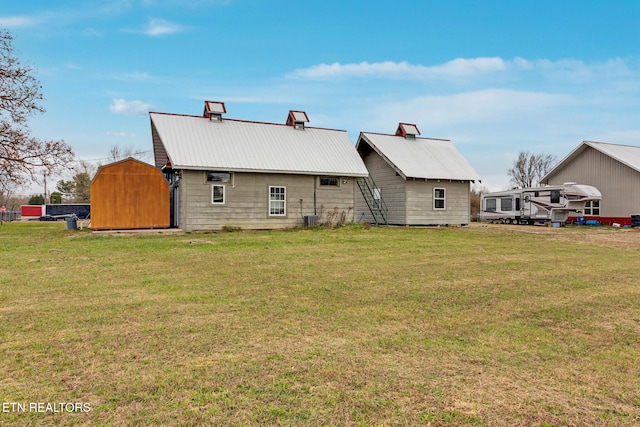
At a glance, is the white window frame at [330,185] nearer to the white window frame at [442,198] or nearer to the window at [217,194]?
the window at [217,194]

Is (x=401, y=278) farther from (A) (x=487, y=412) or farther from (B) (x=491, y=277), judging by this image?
(A) (x=487, y=412)

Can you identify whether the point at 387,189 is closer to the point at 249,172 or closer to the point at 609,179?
the point at 249,172

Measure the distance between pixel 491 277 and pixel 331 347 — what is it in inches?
196

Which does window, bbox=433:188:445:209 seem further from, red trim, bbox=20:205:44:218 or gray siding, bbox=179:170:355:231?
red trim, bbox=20:205:44:218

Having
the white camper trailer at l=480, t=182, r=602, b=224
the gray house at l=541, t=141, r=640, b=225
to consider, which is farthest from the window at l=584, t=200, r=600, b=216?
the white camper trailer at l=480, t=182, r=602, b=224

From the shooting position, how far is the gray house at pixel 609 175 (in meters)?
26.8

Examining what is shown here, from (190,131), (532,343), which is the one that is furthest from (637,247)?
(190,131)

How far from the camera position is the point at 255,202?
19344 mm

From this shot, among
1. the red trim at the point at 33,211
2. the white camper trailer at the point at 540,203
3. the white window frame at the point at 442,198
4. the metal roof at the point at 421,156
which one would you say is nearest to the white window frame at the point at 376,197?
the metal roof at the point at 421,156

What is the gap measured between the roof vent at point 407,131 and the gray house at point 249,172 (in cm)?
524

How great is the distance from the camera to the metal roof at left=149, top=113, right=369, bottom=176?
731 inches

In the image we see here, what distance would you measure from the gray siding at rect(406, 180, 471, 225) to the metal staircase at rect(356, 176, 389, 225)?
6.16ft

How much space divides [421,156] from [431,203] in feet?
9.74

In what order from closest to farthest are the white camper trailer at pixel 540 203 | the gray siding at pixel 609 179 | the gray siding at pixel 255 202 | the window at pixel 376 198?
the gray siding at pixel 255 202, the window at pixel 376 198, the white camper trailer at pixel 540 203, the gray siding at pixel 609 179
